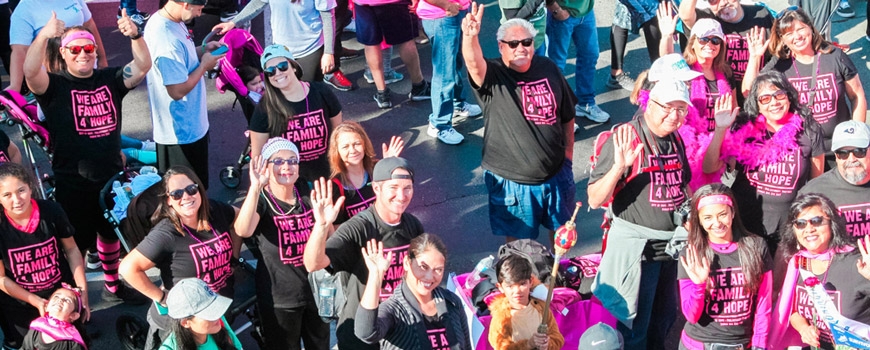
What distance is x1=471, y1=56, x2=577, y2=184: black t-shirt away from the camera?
6648 millimetres

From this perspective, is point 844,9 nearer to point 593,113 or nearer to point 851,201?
point 593,113

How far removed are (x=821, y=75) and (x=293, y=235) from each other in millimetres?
3773

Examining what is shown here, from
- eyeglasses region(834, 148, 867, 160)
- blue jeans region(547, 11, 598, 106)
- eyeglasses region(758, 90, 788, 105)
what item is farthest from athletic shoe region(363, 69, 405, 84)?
eyeglasses region(834, 148, 867, 160)

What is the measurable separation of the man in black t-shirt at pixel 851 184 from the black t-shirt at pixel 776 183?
172 millimetres

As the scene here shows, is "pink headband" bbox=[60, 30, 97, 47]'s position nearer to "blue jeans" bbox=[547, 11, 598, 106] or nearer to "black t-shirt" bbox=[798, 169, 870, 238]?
"blue jeans" bbox=[547, 11, 598, 106]

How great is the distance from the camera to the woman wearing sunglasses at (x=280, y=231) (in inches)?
226

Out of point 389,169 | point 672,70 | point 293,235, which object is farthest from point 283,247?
point 672,70

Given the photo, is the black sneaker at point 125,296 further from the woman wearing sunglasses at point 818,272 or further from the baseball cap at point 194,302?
the woman wearing sunglasses at point 818,272

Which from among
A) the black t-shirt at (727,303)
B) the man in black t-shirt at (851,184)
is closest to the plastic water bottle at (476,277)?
the black t-shirt at (727,303)

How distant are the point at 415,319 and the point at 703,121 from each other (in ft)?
8.55

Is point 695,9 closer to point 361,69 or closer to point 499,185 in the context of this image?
point 499,185

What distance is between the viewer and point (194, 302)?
5.02 metres

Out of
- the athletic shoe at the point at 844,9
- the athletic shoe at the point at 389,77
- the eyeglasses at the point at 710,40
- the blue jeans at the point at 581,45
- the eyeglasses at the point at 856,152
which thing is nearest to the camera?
the eyeglasses at the point at 856,152

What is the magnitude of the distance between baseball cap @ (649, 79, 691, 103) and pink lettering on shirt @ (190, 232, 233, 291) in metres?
2.50
